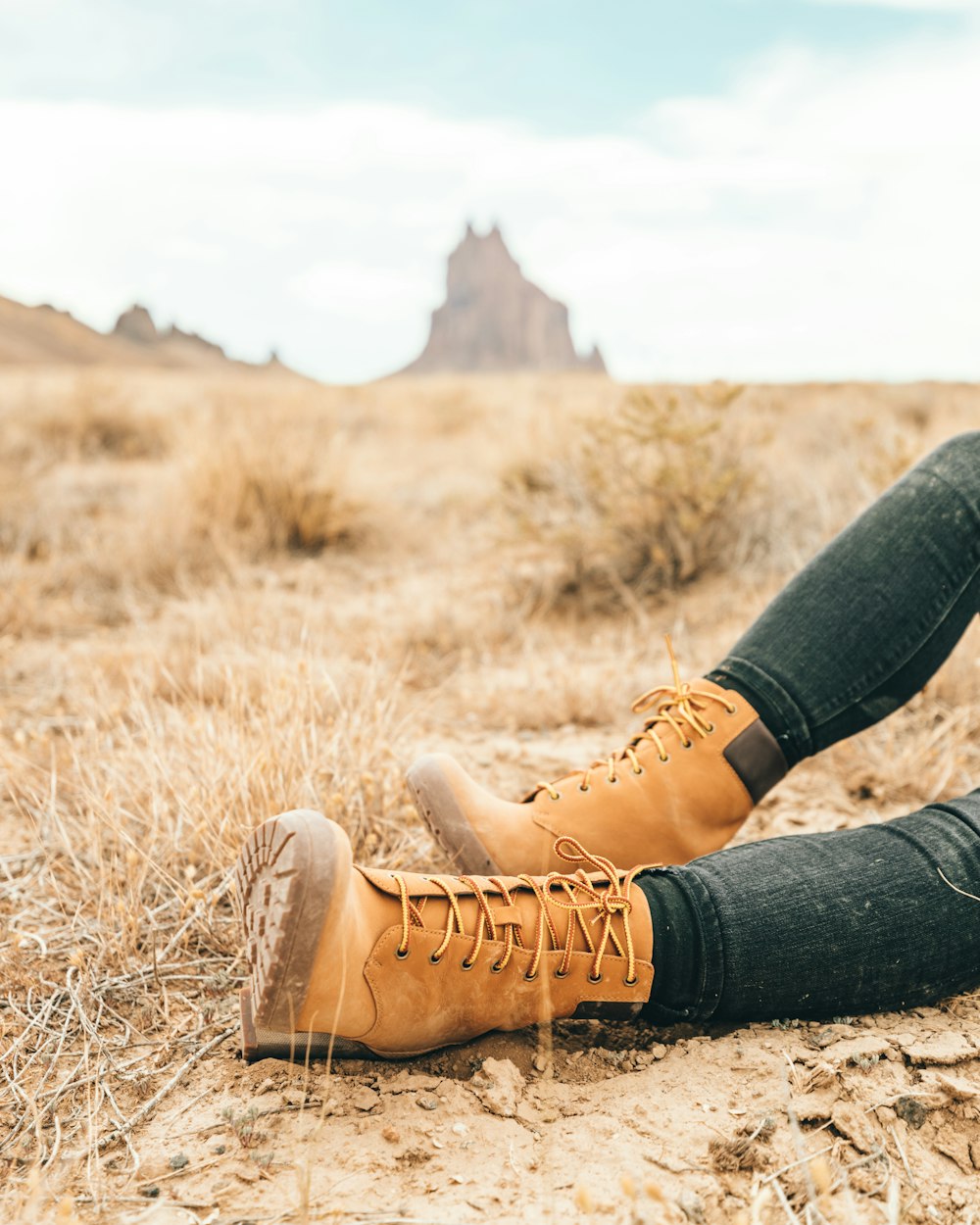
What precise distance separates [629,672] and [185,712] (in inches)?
51.7

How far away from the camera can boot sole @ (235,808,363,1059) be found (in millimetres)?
971

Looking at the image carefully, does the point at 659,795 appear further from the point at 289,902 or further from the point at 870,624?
the point at 289,902

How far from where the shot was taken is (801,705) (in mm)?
1460

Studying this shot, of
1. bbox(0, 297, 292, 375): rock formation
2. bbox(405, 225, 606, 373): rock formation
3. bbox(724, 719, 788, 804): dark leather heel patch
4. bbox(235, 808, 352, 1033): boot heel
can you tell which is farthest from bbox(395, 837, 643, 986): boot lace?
bbox(405, 225, 606, 373): rock formation

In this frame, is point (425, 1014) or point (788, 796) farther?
point (788, 796)

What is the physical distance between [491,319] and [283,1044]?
10577 cm

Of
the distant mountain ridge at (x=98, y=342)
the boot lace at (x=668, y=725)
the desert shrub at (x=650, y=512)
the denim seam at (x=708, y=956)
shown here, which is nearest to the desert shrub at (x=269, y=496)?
the desert shrub at (x=650, y=512)

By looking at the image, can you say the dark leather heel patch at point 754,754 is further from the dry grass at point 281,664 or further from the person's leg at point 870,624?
the dry grass at point 281,664

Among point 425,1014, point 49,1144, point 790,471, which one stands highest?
point 790,471

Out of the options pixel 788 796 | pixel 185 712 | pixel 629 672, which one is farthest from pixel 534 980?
pixel 629 672

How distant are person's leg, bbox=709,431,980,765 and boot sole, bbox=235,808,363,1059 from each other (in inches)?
30.4

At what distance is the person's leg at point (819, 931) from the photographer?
1160mm

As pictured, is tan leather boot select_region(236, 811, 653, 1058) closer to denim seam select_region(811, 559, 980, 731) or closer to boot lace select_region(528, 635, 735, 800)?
boot lace select_region(528, 635, 735, 800)

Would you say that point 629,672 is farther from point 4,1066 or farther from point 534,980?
point 4,1066
